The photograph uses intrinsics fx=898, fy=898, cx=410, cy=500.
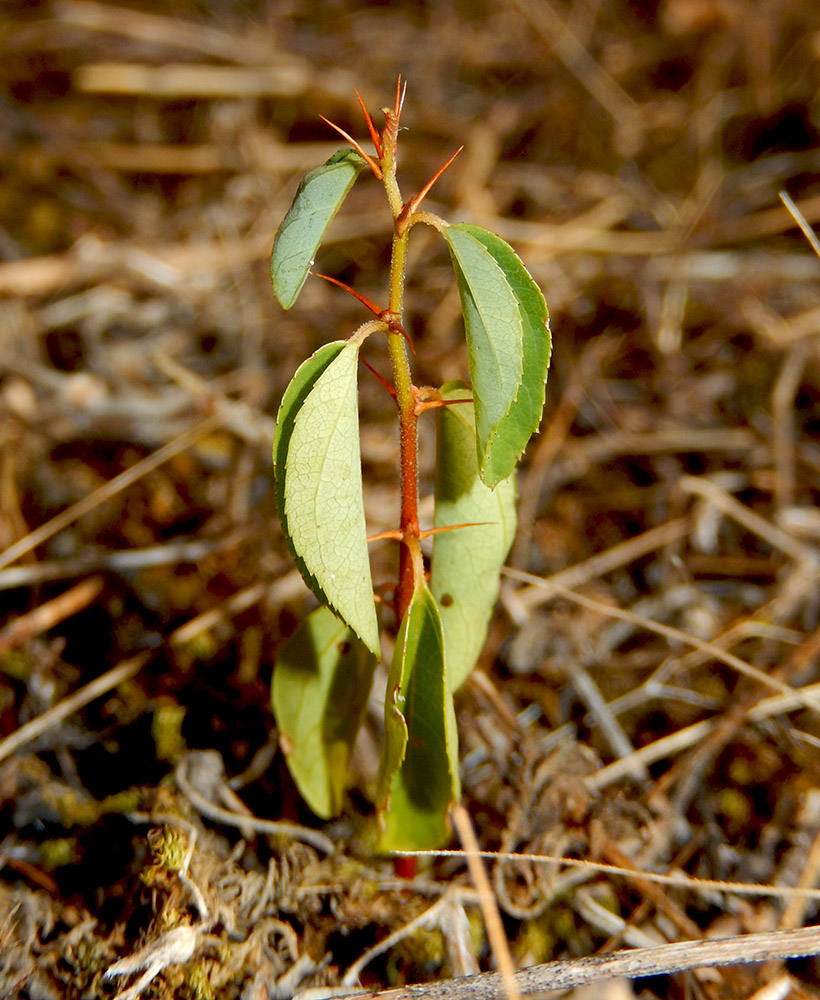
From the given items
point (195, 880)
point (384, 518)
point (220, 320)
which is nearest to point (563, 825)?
point (195, 880)

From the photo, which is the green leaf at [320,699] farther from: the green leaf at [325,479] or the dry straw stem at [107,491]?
the dry straw stem at [107,491]

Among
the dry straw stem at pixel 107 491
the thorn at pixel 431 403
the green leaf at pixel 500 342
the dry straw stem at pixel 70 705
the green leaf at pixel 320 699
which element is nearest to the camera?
the green leaf at pixel 500 342

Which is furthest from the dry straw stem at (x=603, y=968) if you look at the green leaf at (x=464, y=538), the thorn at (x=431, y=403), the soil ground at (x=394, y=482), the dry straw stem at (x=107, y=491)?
the dry straw stem at (x=107, y=491)

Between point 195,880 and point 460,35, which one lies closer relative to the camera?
point 195,880

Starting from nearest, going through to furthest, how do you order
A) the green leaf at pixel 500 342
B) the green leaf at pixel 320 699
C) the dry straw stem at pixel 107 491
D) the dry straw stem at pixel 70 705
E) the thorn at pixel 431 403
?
the green leaf at pixel 500 342
the thorn at pixel 431 403
the green leaf at pixel 320 699
the dry straw stem at pixel 70 705
the dry straw stem at pixel 107 491

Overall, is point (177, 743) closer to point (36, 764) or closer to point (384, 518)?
point (36, 764)

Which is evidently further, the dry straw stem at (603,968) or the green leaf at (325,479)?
the dry straw stem at (603,968)
